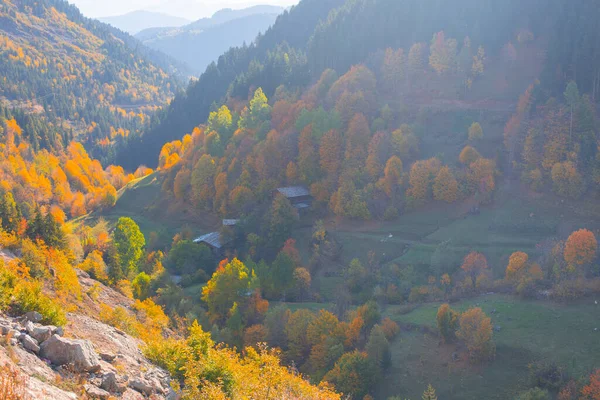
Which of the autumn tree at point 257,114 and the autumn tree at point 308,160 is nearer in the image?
the autumn tree at point 308,160

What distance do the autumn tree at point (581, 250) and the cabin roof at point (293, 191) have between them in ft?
142

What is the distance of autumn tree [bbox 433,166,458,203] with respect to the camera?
2881 inches

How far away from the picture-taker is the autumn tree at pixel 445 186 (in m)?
73.2

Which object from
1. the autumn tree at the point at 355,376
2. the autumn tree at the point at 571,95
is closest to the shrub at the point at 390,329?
the autumn tree at the point at 355,376

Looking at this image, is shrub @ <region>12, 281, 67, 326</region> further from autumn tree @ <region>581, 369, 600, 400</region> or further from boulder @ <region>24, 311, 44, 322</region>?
autumn tree @ <region>581, 369, 600, 400</region>

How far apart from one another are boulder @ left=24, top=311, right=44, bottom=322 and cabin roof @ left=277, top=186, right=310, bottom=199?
2508 inches

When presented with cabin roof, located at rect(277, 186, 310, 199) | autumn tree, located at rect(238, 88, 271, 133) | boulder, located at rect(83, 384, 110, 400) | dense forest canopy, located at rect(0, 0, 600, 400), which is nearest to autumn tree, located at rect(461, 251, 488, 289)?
dense forest canopy, located at rect(0, 0, 600, 400)

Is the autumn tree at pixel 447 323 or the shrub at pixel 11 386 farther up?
the shrub at pixel 11 386

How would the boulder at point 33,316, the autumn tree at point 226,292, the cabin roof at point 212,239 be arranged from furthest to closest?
the cabin roof at point 212,239 < the autumn tree at point 226,292 < the boulder at point 33,316

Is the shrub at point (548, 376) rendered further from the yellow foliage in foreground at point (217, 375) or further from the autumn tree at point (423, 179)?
the autumn tree at point (423, 179)

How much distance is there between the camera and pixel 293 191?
285ft

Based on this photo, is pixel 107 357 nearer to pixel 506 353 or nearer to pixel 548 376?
pixel 548 376

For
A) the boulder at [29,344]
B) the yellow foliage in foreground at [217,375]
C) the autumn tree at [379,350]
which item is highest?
the boulder at [29,344]

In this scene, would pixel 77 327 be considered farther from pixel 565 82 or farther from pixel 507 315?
pixel 565 82
